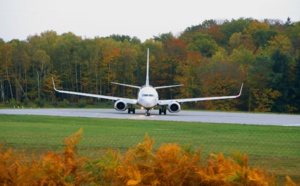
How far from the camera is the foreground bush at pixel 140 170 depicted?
8.23 m

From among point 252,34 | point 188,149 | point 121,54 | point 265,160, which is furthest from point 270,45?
point 188,149

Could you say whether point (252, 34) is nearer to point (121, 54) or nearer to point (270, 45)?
point (270, 45)

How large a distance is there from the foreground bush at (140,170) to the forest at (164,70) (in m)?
67.4

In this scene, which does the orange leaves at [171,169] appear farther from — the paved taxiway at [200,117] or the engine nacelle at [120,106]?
the engine nacelle at [120,106]

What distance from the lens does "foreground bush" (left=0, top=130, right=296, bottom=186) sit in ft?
27.0

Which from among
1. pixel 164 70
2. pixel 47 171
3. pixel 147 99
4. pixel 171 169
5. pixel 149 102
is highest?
pixel 164 70

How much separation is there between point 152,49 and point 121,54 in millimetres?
10343

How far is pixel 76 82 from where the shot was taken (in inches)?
3880

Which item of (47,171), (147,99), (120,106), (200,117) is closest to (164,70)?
(120,106)

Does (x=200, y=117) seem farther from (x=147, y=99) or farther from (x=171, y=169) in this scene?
(x=171, y=169)

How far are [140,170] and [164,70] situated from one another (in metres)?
90.3

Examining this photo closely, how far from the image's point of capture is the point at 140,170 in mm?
8648

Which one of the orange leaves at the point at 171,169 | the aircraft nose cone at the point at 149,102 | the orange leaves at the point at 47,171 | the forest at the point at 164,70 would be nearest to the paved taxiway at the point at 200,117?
the aircraft nose cone at the point at 149,102

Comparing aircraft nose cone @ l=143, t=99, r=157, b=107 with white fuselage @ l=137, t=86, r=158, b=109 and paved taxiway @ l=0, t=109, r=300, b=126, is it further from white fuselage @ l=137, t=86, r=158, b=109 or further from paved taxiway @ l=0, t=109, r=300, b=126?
paved taxiway @ l=0, t=109, r=300, b=126
